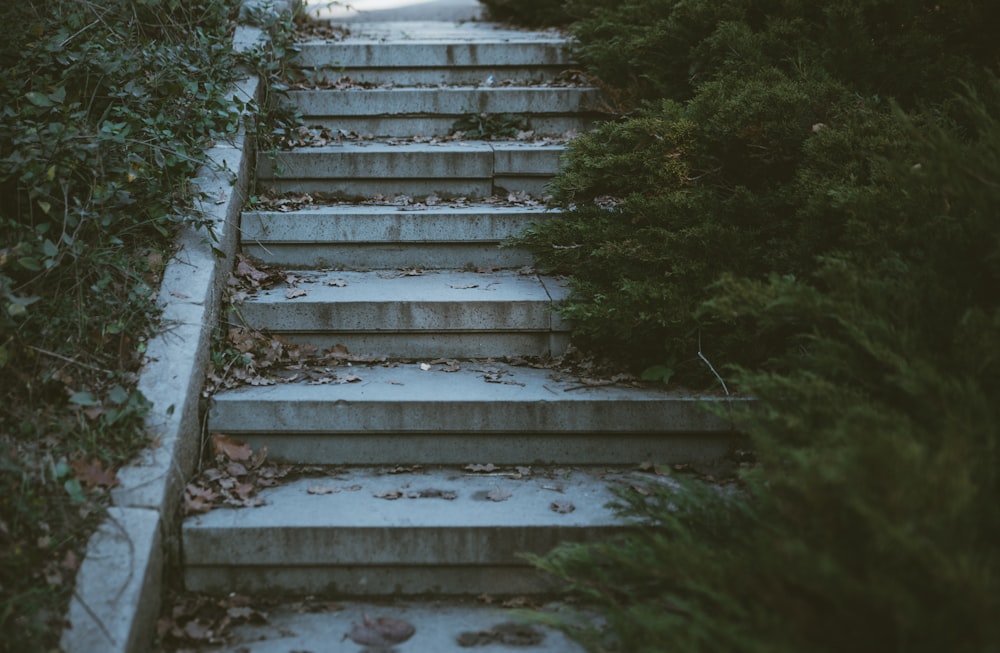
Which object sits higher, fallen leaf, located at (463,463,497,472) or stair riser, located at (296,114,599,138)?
Answer: stair riser, located at (296,114,599,138)

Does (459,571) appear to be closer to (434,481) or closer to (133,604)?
(434,481)

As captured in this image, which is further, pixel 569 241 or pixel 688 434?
pixel 569 241

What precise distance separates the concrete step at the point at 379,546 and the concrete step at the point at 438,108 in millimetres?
3459

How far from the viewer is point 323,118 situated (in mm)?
5883

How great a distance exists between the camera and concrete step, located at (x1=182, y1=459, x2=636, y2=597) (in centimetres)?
315

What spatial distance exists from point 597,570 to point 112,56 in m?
Result: 3.79

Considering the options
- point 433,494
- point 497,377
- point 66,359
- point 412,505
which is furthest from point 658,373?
point 66,359

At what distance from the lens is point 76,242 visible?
3.61m

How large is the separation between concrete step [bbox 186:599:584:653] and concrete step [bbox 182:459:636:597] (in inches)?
3.3

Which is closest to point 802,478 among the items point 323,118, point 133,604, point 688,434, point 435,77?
point 688,434

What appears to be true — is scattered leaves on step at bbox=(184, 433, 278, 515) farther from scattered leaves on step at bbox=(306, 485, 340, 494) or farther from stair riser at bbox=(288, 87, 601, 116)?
stair riser at bbox=(288, 87, 601, 116)

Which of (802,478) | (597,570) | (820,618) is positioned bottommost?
(597,570)

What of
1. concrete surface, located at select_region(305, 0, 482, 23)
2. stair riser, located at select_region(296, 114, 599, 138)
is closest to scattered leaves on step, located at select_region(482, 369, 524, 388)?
stair riser, located at select_region(296, 114, 599, 138)

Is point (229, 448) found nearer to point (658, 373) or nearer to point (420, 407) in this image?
point (420, 407)
